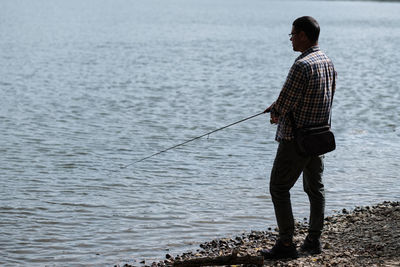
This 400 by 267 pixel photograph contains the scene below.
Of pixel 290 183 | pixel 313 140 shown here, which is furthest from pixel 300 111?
pixel 290 183

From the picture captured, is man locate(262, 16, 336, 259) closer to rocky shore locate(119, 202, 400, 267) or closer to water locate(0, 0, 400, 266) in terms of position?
rocky shore locate(119, 202, 400, 267)

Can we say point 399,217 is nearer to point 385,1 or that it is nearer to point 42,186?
point 42,186

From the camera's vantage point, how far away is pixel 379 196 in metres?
9.26

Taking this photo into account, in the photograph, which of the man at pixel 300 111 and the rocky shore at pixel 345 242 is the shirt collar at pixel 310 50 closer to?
the man at pixel 300 111

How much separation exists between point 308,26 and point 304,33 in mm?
73

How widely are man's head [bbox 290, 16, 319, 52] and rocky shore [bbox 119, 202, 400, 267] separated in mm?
1797

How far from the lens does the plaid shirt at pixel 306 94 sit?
541cm

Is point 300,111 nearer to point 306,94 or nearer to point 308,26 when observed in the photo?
point 306,94

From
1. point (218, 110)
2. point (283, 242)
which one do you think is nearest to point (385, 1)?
point (218, 110)

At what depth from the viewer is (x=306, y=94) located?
5.47 m

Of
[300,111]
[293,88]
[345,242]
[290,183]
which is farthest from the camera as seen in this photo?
[345,242]

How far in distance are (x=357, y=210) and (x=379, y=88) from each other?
14.5 metres

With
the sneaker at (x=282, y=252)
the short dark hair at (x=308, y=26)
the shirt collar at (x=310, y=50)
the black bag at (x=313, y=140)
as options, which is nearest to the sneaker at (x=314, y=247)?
the sneaker at (x=282, y=252)

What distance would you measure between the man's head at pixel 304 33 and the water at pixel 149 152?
2.64 m
